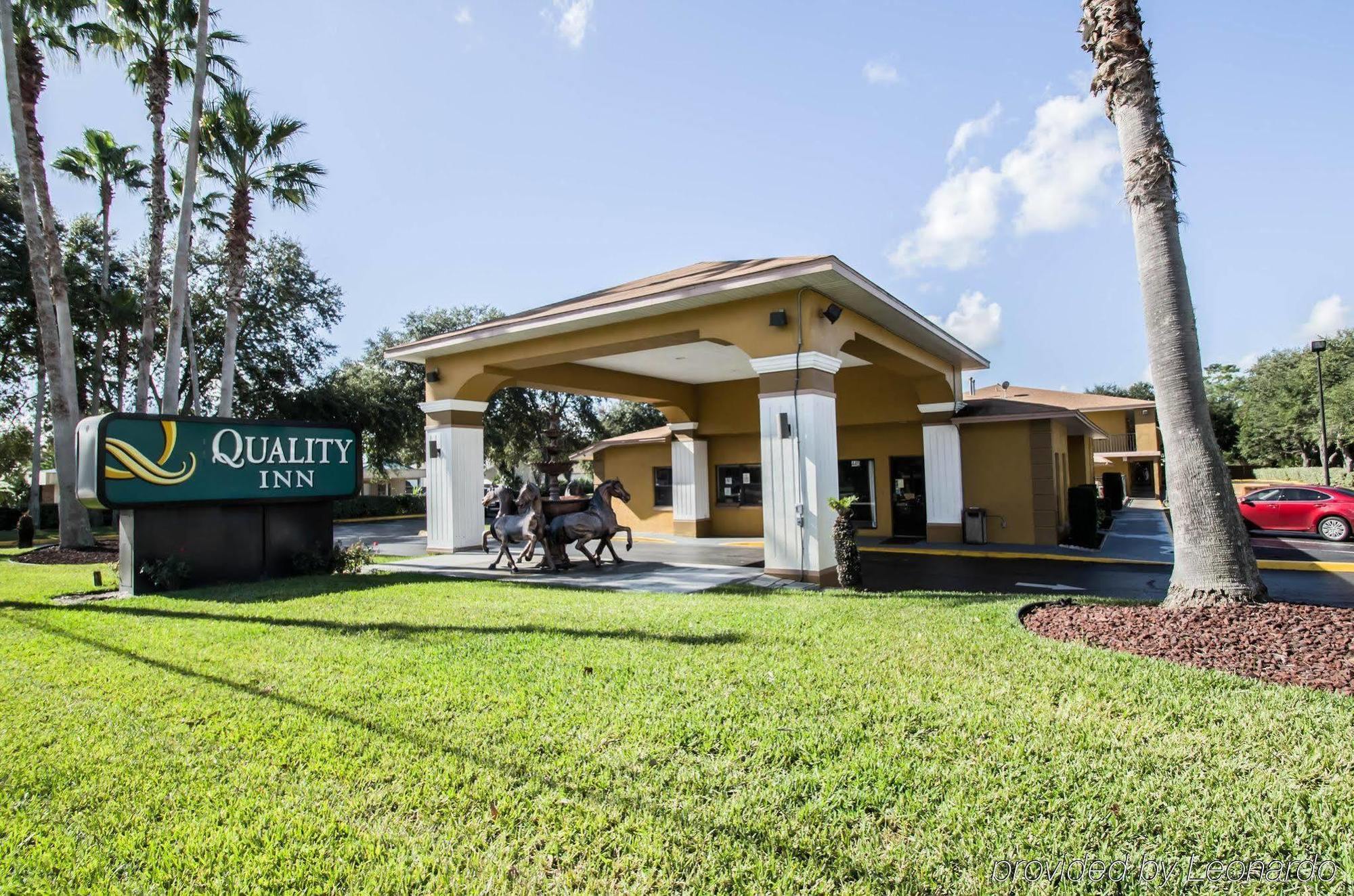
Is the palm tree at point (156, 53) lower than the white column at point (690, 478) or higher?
higher

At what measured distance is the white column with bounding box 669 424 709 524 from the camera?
717 inches

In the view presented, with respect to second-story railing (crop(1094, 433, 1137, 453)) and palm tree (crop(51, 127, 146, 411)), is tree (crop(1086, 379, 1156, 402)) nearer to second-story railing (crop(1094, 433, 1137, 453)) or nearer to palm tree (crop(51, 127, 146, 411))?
second-story railing (crop(1094, 433, 1137, 453))

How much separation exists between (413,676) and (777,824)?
2951 millimetres

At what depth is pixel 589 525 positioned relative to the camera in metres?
10.7

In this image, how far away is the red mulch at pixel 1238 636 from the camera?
4.50 m

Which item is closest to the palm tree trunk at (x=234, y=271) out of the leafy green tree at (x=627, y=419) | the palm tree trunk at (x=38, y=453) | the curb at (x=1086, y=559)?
the palm tree trunk at (x=38, y=453)

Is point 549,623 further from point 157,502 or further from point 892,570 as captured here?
point 892,570

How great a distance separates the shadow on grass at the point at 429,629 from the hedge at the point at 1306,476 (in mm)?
33593

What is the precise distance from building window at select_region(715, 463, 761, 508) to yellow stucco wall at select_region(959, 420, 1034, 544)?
5.10m

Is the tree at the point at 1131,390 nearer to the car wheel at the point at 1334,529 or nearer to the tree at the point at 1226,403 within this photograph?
the tree at the point at 1226,403

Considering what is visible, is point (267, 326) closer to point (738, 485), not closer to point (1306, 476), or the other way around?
point (738, 485)

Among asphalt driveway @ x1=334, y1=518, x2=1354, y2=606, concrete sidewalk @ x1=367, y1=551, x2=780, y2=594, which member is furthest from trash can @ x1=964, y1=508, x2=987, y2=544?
concrete sidewalk @ x1=367, y1=551, x2=780, y2=594

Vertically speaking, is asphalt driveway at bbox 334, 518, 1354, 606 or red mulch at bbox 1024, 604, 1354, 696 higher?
red mulch at bbox 1024, 604, 1354, 696

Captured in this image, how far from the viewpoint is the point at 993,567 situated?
11.7m
